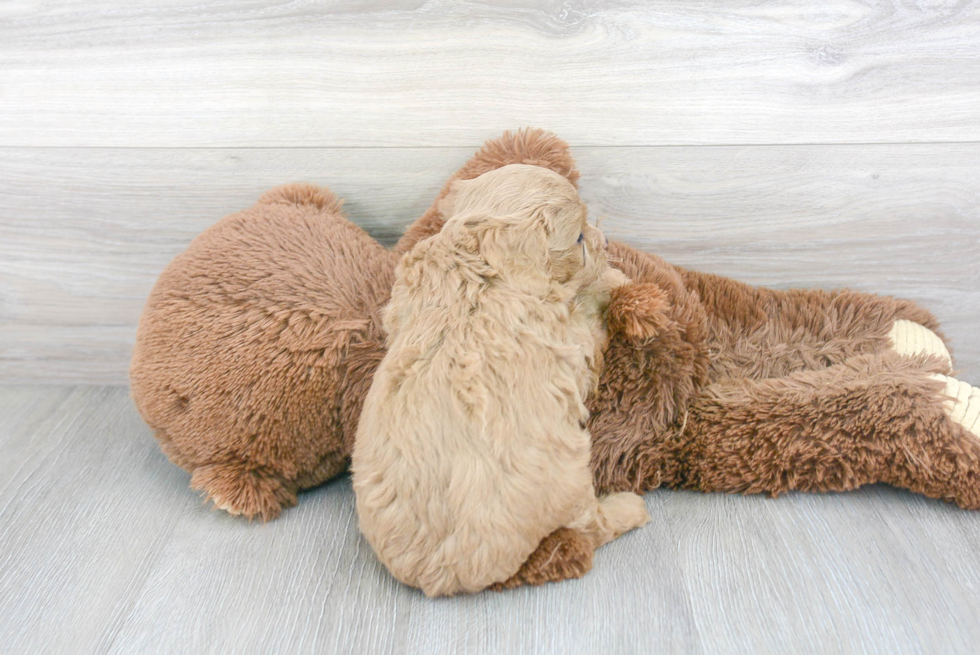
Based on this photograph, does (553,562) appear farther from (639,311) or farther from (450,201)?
(450,201)

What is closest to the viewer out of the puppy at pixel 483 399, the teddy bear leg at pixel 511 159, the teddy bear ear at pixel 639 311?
the puppy at pixel 483 399

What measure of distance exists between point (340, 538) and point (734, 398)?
2.09 ft

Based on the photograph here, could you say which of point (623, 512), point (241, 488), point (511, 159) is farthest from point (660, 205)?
point (241, 488)

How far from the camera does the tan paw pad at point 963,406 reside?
3.38 feet

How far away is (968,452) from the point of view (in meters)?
1.00

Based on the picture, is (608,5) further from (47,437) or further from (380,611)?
(47,437)

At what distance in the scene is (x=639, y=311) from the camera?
995 millimetres

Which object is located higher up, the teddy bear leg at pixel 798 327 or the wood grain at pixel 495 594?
the teddy bear leg at pixel 798 327

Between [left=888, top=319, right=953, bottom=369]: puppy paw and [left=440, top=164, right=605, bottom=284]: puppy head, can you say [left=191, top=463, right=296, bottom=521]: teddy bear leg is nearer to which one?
[left=440, top=164, right=605, bottom=284]: puppy head

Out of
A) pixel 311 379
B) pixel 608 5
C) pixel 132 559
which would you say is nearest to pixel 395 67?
pixel 608 5

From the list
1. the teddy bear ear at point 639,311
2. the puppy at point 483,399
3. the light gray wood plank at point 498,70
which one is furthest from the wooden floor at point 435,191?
the teddy bear ear at point 639,311

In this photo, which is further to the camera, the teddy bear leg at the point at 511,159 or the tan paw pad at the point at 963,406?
the teddy bear leg at the point at 511,159

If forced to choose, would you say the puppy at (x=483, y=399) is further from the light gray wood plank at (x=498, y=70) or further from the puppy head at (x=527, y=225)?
the light gray wood plank at (x=498, y=70)

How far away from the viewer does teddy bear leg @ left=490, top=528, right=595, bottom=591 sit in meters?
0.93
